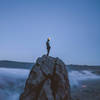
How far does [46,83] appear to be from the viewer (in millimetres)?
12602

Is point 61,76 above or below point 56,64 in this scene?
below

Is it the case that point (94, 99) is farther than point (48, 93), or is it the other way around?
point (94, 99)

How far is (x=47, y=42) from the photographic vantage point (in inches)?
647

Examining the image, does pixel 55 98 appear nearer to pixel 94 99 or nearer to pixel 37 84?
pixel 37 84

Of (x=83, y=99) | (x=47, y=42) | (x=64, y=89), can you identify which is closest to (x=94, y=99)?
(x=83, y=99)

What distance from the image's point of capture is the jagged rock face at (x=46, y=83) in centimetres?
1205

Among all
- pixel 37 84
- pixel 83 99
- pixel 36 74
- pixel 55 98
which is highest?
pixel 36 74

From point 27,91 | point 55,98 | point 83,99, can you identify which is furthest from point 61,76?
point 83,99

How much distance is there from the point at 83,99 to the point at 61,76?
14.1 meters

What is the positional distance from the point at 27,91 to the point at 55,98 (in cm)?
309

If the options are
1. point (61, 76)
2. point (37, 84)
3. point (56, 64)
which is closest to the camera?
point (37, 84)

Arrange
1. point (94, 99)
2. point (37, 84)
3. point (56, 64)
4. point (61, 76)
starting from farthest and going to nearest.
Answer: point (94, 99)
point (56, 64)
point (61, 76)
point (37, 84)

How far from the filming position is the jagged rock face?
12.0m

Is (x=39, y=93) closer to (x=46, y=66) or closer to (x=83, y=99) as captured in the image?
(x=46, y=66)
